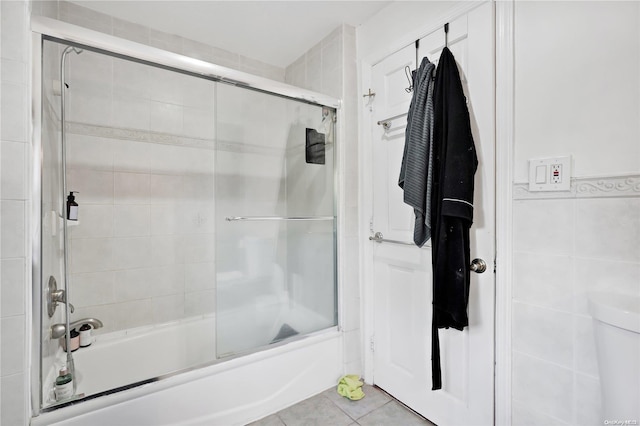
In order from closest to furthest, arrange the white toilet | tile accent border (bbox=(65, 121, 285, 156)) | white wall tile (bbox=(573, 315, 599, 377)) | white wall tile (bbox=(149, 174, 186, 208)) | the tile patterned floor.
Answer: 1. the white toilet
2. white wall tile (bbox=(573, 315, 599, 377))
3. the tile patterned floor
4. tile accent border (bbox=(65, 121, 285, 156))
5. white wall tile (bbox=(149, 174, 186, 208))

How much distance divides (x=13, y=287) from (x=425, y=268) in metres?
1.70

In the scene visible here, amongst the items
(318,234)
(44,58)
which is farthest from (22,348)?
(318,234)

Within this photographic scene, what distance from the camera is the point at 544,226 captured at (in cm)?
105

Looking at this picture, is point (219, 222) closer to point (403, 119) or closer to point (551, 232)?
point (403, 119)

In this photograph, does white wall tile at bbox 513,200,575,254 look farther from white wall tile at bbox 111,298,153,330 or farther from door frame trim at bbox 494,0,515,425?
white wall tile at bbox 111,298,153,330

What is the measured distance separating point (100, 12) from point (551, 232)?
2.70m

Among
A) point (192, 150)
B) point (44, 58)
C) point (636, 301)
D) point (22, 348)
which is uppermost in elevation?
point (44, 58)

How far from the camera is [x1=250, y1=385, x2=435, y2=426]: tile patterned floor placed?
1466 mm

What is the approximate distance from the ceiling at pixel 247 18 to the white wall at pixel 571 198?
40.9 inches

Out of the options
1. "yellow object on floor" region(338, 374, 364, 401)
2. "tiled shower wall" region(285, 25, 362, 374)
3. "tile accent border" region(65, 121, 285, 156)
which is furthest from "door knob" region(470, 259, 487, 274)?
"tile accent border" region(65, 121, 285, 156)

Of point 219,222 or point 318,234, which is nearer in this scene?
point 219,222

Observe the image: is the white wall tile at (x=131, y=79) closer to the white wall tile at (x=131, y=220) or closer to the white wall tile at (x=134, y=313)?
the white wall tile at (x=131, y=220)

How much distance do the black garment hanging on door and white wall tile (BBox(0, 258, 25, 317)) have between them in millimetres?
1600

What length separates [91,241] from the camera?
1.76m
